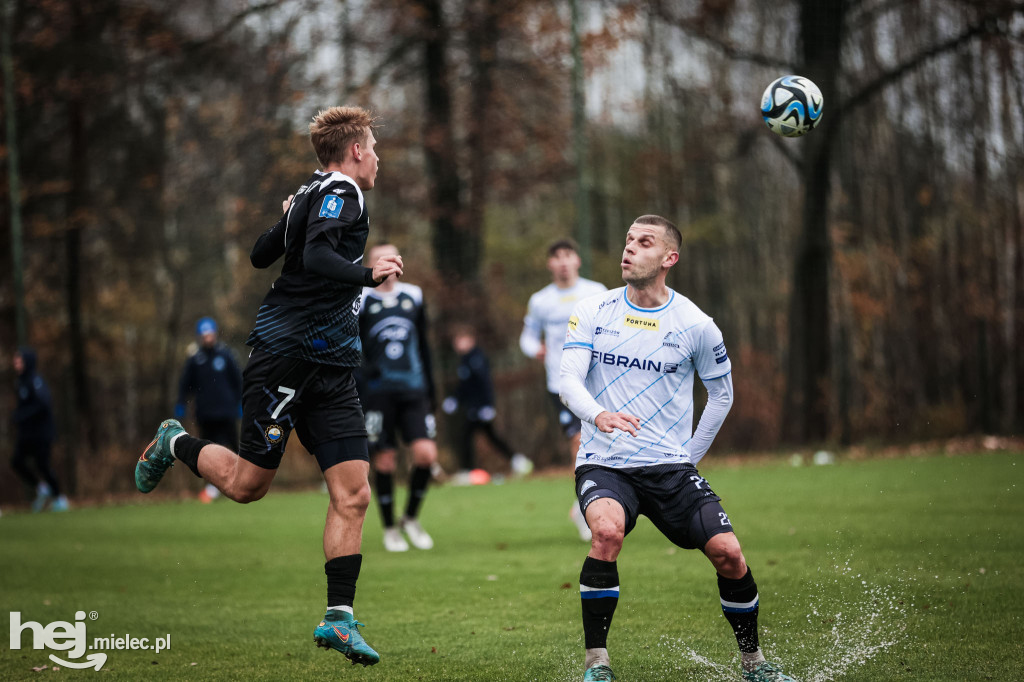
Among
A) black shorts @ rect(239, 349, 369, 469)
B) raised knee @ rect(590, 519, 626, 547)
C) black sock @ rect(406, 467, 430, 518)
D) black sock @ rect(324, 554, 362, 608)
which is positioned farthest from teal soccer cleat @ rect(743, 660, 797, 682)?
black sock @ rect(406, 467, 430, 518)

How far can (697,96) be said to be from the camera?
20.2 metres

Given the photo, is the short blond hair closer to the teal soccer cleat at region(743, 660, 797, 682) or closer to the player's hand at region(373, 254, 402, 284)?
the player's hand at region(373, 254, 402, 284)

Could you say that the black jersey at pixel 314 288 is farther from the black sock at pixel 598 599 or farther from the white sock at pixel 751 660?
the white sock at pixel 751 660

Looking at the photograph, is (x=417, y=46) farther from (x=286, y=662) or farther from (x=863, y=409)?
(x=286, y=662)

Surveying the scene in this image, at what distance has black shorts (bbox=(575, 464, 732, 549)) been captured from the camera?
443cm

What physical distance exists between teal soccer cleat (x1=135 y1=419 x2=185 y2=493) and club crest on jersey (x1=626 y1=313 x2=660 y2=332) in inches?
93.3

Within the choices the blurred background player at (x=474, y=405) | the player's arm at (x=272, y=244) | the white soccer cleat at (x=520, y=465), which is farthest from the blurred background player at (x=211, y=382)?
the player's arm at (x=272, y=244)

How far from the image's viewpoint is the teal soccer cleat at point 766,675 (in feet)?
14.0

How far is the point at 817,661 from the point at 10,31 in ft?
57.0

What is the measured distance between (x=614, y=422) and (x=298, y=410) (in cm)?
152

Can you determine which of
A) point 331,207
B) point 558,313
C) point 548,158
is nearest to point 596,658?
point 331,207

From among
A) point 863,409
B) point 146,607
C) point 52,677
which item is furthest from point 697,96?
point 52,677

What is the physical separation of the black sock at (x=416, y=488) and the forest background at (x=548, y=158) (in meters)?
5.88

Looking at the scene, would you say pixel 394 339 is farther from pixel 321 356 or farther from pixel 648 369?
pixel 648 369
